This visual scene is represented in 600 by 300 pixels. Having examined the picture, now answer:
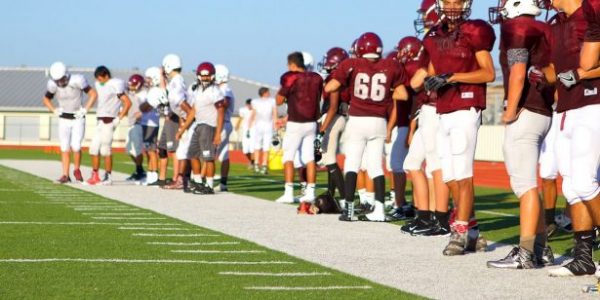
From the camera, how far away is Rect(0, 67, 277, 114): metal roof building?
2995 inches

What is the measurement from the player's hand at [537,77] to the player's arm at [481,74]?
0.93m

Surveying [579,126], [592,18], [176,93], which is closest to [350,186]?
[579,126]

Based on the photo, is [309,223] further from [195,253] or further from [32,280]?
[32,280]

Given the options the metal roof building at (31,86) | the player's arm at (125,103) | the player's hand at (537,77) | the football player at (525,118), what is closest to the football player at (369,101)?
the football player at (525,118)

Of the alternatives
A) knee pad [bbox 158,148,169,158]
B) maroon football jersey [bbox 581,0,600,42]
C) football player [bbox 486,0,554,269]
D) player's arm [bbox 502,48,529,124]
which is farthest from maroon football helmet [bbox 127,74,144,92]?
maroon football jersey [bbox 581,0,600,42]

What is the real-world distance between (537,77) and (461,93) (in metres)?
1.13

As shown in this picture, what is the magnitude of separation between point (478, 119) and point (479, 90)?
9.0 inches

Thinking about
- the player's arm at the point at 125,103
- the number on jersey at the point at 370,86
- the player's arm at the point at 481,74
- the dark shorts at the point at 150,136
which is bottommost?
the dark shorts at the point at 150,136

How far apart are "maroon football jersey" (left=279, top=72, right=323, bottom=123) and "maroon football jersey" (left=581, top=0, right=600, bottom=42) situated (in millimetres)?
7941

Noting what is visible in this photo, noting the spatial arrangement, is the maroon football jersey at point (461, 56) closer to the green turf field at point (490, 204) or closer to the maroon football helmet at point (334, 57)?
the green turf field at point (490, 204)

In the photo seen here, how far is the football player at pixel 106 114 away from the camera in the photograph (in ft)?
64.0

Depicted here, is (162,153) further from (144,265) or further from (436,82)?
(144,265)

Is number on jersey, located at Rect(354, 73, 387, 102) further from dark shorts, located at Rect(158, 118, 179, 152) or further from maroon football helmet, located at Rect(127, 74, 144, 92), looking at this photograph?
maroon football helmet, located at Rect(127, 74, 144, 92)

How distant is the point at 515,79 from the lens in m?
8.20
